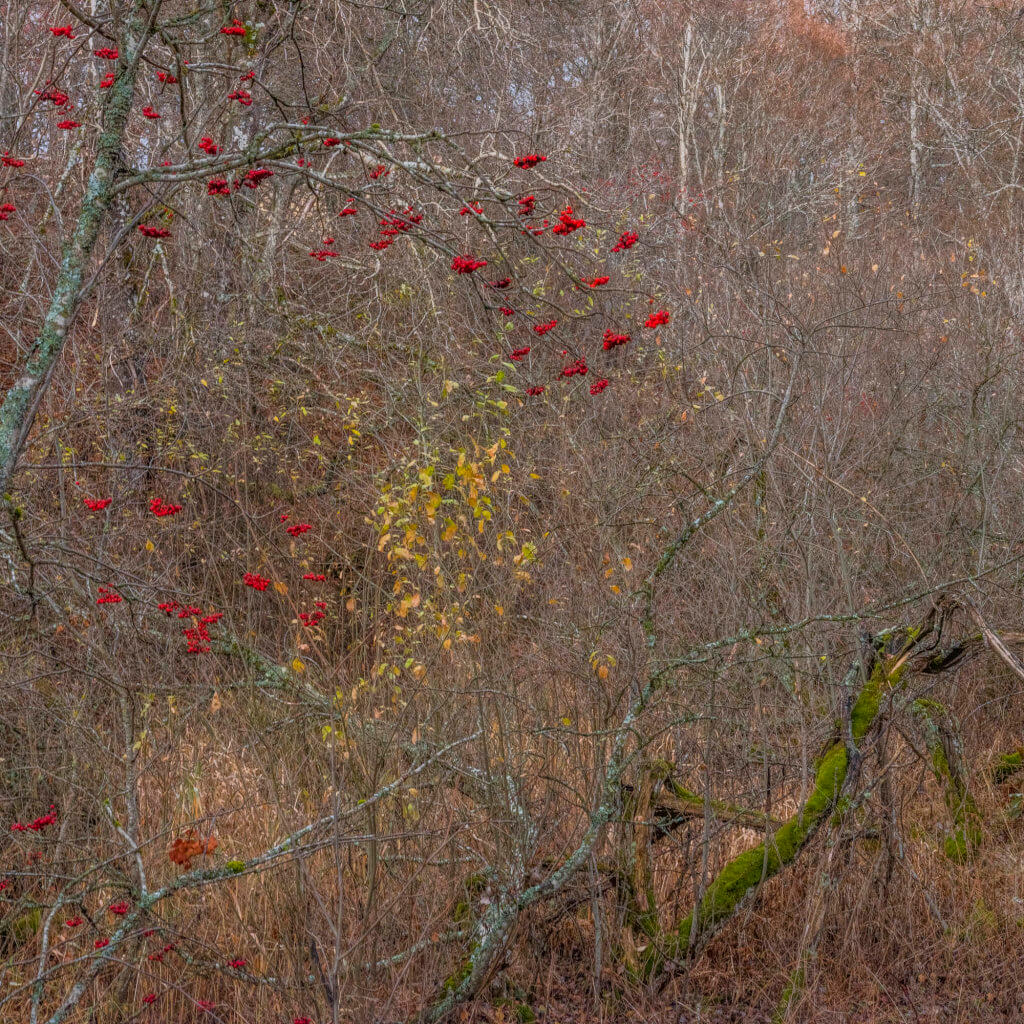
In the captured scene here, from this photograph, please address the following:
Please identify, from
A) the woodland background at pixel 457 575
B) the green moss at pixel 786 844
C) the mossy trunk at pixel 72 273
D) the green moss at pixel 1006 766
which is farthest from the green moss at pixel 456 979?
the green moss at pixel 1006 766

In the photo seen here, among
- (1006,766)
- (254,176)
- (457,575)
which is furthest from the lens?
(457,575)

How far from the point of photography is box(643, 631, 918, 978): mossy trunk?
3.85 metres

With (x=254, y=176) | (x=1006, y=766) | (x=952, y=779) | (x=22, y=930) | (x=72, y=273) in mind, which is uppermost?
(x=254, y=176)

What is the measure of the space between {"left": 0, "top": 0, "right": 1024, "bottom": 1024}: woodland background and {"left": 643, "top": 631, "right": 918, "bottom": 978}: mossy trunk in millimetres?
19

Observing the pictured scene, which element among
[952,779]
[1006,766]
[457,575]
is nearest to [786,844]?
[952,779]

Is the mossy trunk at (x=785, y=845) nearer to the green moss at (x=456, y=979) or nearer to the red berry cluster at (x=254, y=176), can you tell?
the green moss at (x=456, y=979)

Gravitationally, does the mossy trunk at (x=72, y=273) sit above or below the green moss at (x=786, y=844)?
above

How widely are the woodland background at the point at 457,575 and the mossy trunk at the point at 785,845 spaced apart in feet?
0.06

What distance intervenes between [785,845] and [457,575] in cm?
243

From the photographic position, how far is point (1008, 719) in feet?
20.5

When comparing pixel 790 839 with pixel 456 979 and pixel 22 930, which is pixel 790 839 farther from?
pixel 22 930

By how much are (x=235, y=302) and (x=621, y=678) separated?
410 cm

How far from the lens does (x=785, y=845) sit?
3.91m

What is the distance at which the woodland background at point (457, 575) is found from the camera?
3.55 metres
